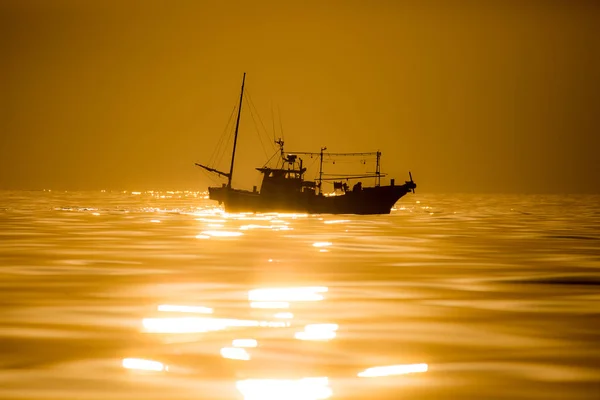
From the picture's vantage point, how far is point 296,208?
108875mm

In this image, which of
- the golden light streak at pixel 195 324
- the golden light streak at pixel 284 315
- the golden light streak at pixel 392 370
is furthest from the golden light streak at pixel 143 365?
the golden light streak at pixel 284 315

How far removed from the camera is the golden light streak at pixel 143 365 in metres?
13.4

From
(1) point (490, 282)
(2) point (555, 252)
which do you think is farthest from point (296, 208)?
(1) point (490, 282)

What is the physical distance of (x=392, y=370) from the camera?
44.3ft

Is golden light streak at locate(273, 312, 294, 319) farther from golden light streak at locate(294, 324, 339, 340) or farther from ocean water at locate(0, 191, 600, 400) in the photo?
golden light streak at locate(294, 324, 339, 340)

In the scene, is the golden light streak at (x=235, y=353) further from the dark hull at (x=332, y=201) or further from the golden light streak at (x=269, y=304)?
the dark hull at (x=332, y=201)

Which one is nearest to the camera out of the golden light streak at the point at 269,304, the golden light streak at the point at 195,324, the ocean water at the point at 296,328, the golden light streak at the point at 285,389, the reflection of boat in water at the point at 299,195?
the golden light streak at the point at 285,389

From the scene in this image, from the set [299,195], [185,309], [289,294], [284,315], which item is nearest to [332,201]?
[299,195]

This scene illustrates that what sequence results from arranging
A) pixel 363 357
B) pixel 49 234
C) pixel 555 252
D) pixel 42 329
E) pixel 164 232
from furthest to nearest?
pixel 164 232
pixel 49 234
pixel 555 252
pixel 42 329
pixel 363 357

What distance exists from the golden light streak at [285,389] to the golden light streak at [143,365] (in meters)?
1.55

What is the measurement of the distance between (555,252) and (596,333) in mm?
26209

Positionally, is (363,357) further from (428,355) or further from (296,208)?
(296,208)

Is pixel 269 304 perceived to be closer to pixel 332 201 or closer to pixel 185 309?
pixel 185 309

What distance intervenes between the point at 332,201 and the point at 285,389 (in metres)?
102
